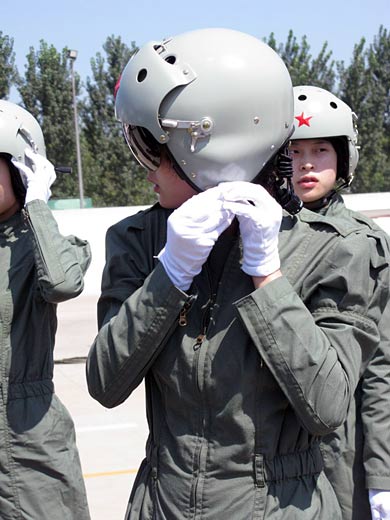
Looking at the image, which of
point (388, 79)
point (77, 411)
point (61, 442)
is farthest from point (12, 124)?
point (388, 79)

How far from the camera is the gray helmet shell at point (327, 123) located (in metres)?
3.19

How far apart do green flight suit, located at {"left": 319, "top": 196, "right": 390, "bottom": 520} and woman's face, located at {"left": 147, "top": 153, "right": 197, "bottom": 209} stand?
35.6 inches

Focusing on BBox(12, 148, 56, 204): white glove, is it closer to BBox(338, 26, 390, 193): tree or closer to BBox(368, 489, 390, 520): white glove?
BBox(368, 489, 390, 520): white glove

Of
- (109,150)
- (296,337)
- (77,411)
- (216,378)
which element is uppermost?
(296,337)

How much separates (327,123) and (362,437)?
124 cm

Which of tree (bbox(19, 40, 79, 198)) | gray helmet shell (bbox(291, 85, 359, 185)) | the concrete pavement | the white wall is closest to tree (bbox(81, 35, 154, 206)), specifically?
tree (bbox(19, 40, 79, 198))

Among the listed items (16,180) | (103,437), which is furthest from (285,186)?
(103,437)

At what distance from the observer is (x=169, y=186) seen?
5.86ft

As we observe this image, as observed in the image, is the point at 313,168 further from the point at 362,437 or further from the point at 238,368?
the point at 238,368

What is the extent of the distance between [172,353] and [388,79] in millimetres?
40588

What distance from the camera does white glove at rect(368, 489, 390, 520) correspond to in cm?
230

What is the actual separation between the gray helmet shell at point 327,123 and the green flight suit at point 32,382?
3.26 ft

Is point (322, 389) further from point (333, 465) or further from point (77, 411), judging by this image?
point (77, 411)

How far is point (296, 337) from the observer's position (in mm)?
1569
